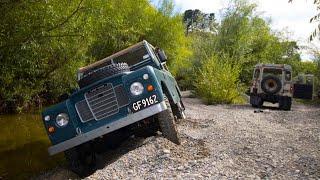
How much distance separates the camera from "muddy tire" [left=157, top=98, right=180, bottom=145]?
23.4 feet

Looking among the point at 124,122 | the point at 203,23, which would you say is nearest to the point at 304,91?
the point at 203,23

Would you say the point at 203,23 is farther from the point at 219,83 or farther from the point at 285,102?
the point at 285,102

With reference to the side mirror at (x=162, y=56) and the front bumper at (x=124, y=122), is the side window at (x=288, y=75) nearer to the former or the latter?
the side mirror at (x=162, y=56)

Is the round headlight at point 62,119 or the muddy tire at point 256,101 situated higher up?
the round headlight at point 62,119

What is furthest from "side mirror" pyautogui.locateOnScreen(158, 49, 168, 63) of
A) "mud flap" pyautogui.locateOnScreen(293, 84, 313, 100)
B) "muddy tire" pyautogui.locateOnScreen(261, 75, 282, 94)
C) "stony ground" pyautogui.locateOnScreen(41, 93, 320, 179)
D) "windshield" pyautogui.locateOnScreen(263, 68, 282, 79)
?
"mud flap" pyautogui.locateOnScreen(293, 84, 313, 100)

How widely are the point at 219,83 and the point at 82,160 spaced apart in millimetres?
12717

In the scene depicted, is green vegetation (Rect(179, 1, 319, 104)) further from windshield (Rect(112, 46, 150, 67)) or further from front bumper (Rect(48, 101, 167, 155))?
front bumper (Rect(48, 101, 167, 155))

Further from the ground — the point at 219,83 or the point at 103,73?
the point at 103,73

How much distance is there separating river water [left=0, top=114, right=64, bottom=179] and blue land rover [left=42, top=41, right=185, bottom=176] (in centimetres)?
156

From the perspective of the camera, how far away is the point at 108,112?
7055 millimetres

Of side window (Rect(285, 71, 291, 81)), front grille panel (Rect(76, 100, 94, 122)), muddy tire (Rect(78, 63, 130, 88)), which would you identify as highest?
muddy tire (Rect(78, 63, 130, 88))

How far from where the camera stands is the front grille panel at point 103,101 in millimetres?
7051

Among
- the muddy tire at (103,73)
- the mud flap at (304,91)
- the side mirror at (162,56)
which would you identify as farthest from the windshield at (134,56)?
the mud flap at (304,91)

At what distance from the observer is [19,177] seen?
27.1 feet
